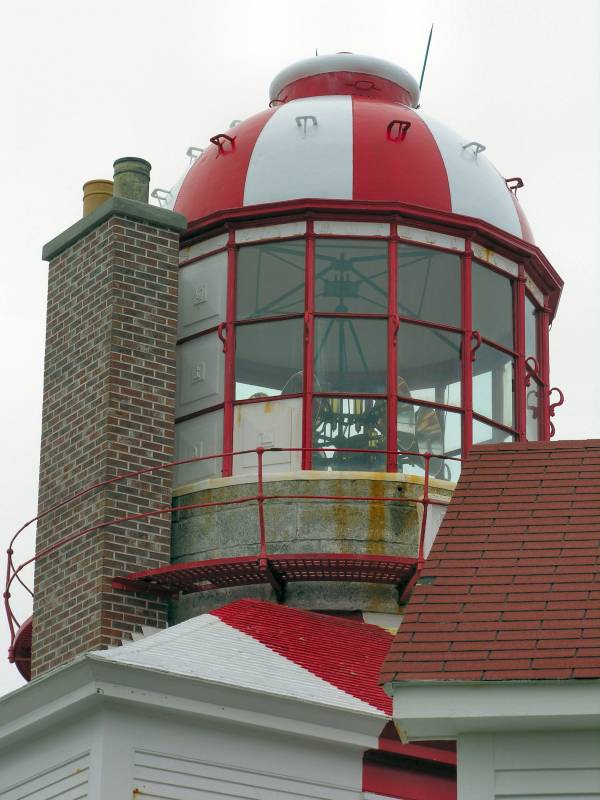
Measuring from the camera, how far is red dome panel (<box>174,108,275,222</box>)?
22.5 m

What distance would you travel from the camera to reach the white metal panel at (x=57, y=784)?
16109 millimetres

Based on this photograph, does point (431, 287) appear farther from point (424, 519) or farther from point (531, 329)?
point (424, 519)

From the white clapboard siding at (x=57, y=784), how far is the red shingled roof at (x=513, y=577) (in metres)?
3.55

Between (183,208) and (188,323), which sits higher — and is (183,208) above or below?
above

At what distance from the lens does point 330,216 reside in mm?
21859

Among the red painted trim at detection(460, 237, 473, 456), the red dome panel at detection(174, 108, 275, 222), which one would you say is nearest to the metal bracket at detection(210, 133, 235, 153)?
the red dome panel at detection(174, 108, 275, 222)

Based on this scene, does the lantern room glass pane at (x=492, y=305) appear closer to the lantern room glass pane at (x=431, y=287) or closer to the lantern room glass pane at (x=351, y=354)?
the lantern room glass pane at (x=431, y=287)

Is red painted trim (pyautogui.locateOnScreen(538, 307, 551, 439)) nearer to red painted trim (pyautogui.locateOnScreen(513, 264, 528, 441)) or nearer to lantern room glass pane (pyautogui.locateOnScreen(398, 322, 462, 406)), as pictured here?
red painted trim (pyautogui.locateOnScreen(513, 264, 528, 441))

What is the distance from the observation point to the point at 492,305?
22.8m

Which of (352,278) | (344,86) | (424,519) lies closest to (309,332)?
(352,278)

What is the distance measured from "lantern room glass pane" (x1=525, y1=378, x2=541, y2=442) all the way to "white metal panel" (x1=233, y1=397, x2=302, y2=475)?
9.82 ft

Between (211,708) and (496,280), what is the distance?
804 cm

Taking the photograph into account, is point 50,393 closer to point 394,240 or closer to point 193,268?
point 193,268

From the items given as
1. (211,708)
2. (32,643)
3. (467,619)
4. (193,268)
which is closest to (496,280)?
(193,268)
